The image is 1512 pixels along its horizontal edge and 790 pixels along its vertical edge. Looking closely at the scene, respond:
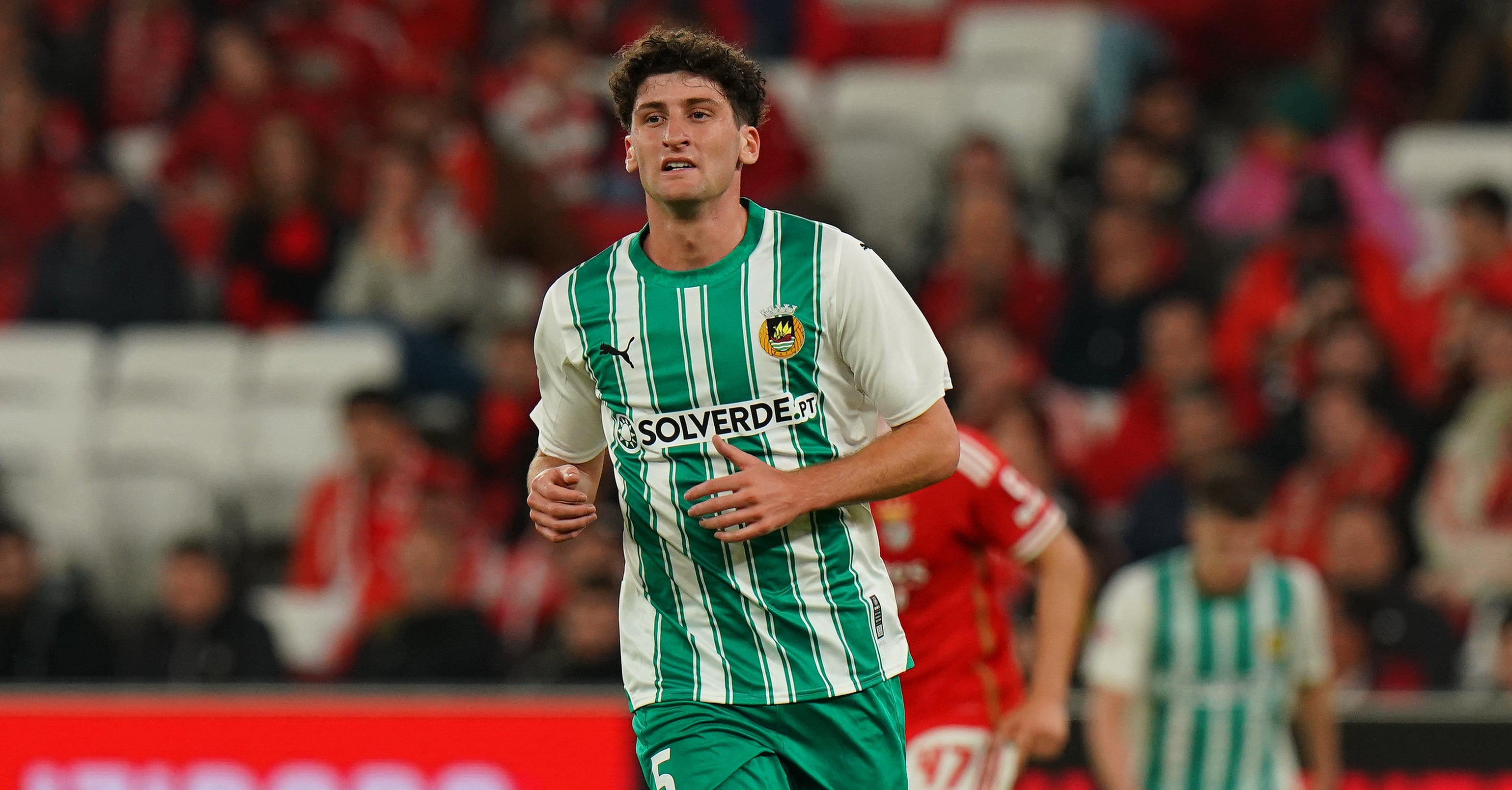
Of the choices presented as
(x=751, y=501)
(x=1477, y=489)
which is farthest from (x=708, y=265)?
(x=1477, y=489)

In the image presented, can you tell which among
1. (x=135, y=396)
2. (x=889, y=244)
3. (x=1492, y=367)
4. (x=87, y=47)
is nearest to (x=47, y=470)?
(x=135, y=396)

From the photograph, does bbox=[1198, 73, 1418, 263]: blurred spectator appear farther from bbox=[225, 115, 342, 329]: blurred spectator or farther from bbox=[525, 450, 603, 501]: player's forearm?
bbox=[525, 450, 603, 501]: player's forearm

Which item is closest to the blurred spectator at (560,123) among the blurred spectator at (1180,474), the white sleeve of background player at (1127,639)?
the blurred spectator at (1180,474)

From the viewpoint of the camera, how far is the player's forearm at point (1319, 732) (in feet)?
19.4

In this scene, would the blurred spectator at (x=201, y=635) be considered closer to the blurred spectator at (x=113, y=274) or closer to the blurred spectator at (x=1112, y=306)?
the blurred spectator at (x=113, y=274)

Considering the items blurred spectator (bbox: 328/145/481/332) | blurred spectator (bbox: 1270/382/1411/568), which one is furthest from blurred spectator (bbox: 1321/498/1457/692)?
blurred spectator (bbox: 328/145/481/332)

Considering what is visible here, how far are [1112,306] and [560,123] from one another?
311 cm

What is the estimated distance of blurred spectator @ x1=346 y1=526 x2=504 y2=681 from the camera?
7.78 meters

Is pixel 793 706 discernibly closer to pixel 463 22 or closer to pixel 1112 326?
pixel 1112 326

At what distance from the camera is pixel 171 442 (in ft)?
31.2

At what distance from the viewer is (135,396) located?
970 cm

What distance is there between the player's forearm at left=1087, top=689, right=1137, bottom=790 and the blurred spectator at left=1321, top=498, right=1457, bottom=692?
55.9 inches

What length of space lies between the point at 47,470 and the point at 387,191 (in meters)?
2.02

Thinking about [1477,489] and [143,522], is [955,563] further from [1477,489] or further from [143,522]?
[143,522]
